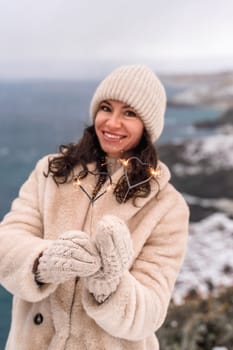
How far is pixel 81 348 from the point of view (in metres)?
0.90

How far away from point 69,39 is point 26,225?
106 centimetres

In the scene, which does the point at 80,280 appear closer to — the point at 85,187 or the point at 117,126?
the point at 85,187

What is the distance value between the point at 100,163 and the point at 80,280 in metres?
0.25

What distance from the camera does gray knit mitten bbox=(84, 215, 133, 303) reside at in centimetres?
73

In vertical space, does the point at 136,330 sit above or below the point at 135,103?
below

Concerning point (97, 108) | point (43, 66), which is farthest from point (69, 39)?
point (97, 108)

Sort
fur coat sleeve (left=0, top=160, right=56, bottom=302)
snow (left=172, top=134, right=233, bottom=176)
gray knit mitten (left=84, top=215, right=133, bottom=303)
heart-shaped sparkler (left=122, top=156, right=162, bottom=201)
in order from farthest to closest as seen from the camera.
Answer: snow (left=172, top=134, right=233, bottom=176)
heart-shaped sparkler (left=122, top=156, right=162, bottom=201)
fur coat sleeve (left=0, top=160, right=56, bottom=302)
gray knit mitten (left=84, top=215, right=133, bottom=303)

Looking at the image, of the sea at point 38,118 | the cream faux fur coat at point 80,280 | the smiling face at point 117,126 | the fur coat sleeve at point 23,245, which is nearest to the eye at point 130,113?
the smiling face at point 117,126

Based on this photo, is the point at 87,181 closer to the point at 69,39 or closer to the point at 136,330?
the point at 136,330

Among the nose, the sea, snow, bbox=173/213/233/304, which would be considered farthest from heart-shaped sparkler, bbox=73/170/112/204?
snow, bbox=173/213/233/304

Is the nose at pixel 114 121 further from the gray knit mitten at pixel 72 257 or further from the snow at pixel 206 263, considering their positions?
the snow at pixel 206 263

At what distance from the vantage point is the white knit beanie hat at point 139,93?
91 cm

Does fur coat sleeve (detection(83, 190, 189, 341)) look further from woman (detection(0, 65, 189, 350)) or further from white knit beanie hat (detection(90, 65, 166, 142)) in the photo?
white knit beanie hat (detection(90, 65, 166, 142))

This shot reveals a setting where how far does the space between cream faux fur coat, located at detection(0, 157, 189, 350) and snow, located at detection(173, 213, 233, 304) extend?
840 mm
